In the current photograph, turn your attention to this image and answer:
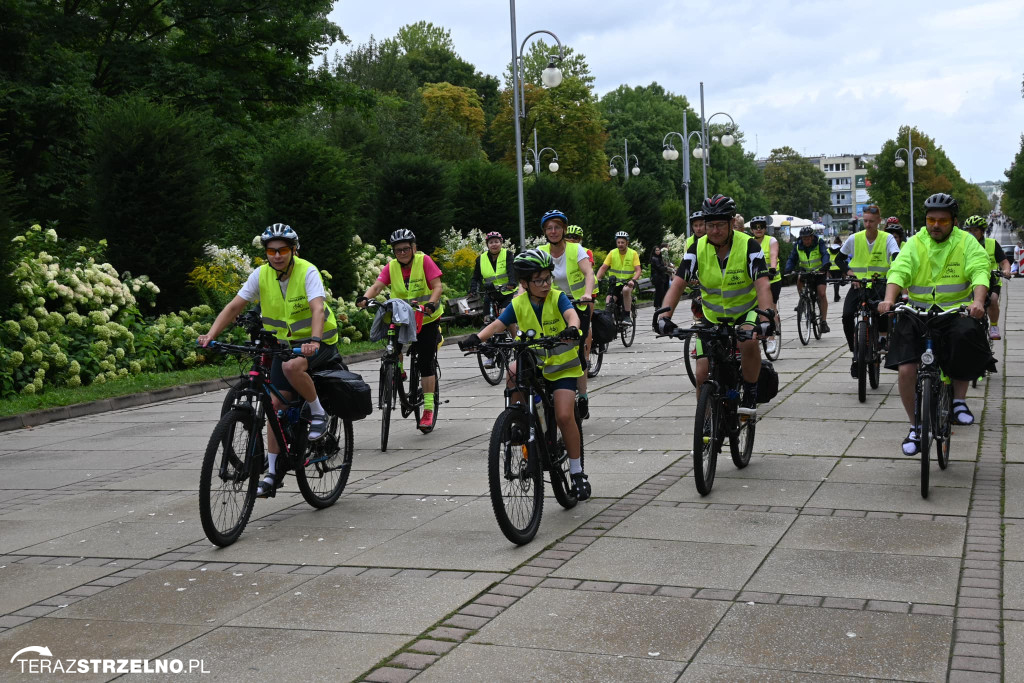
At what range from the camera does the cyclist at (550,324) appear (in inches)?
258

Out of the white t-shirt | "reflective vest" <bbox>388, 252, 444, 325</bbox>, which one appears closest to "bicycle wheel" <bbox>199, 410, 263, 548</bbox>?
the white t-shirt

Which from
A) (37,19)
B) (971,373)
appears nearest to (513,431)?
(971,373)

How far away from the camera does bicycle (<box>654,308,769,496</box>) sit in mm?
7020

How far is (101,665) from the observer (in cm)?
441

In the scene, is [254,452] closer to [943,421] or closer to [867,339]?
[943,421]

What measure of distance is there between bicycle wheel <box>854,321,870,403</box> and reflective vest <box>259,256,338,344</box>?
603 centimetres

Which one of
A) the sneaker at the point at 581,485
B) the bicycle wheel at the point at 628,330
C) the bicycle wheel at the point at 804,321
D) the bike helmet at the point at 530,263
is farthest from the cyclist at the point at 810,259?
the bike helmet at the point at 530,263

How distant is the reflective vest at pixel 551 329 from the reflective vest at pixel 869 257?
262 inches

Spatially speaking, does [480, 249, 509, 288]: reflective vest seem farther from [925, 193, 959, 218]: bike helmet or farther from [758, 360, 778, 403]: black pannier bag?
[925, 193, 959, 218]: bike helmet

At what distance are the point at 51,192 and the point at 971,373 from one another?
22235 millimetres

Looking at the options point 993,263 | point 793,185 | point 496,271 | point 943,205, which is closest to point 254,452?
point 943,205

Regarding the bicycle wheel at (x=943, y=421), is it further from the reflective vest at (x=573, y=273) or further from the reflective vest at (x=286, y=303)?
the reflective vest at (x=573, y=273)

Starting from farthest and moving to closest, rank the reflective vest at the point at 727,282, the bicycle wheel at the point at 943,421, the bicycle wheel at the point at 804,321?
the bicycle wheel at the point at 804,321
the reflective vest at the point at 727,282
the bicycle wheel at the point at 943,421

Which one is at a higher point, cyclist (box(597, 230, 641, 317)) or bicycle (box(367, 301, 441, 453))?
cyclist (box(597, 230, 641, 317))
